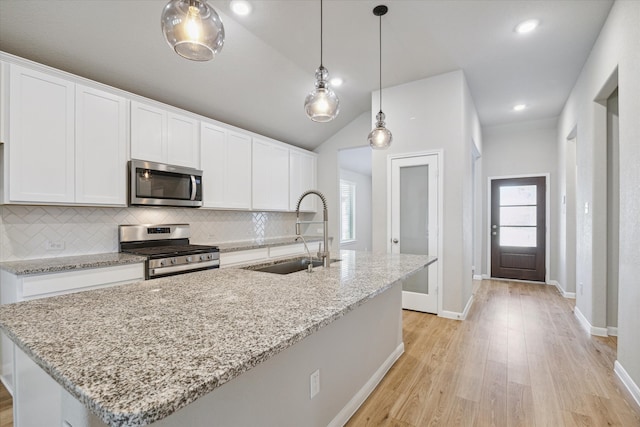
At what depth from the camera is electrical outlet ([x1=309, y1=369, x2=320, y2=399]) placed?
1503 millimetres

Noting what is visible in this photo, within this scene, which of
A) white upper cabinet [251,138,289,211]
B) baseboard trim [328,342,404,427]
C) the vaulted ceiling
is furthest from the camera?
white upper cabinet [251,138,289,211]

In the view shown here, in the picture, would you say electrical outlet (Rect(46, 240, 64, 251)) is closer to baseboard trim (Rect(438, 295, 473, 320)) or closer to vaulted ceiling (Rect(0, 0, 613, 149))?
vaulted ceiling (Rect(0, 0, 613, 149))

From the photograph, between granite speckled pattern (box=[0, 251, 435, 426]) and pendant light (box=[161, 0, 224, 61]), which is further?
pendant light (box=[161, 0, 224, 61])

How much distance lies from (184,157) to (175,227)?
2.65 ft

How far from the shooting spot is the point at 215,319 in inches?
40.5

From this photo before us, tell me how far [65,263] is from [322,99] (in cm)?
231

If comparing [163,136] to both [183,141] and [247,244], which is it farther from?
[247,244]

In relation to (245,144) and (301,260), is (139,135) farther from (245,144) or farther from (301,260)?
(301,260)

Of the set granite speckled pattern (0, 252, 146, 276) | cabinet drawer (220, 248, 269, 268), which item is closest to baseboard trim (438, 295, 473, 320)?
cabinet drawer (220, 248, 269, 268)

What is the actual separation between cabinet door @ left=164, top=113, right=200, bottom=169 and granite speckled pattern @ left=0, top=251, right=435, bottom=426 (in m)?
2.04

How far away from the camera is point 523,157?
584 centimetres

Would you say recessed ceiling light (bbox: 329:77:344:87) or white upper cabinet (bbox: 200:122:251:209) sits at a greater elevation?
recessed ceiling light (bbox: 329:77:344:87)

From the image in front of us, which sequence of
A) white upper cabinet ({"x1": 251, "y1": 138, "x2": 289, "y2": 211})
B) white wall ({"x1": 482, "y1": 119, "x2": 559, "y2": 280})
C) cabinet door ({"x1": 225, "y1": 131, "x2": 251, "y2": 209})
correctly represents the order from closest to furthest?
cabinet door ({"x1": 225, "y1": 131, "x2": 251, "y2": 209}), white upper cabinet ({"x1": 251, "y1": 138, "x2": 289, "y2": 211}), white wall ({"x1": 482, "y1": 119, "x2": 559, "y2": 280})

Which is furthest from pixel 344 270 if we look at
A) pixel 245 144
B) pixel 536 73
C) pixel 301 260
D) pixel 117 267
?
pixel 536 73
